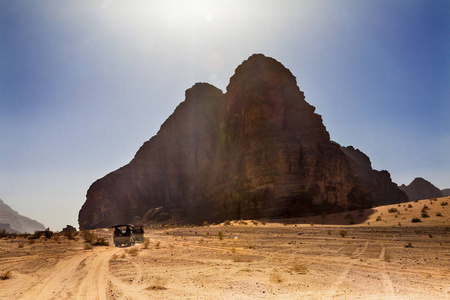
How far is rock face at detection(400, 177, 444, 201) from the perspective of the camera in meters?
137

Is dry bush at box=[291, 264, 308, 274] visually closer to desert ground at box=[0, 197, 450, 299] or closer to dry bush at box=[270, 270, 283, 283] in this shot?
desert ground at box=[0, 197, 450, 299]

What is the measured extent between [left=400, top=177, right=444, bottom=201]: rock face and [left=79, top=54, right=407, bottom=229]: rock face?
39.7 meters

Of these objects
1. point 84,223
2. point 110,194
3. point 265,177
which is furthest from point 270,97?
point 84,223

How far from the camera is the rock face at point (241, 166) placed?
50594 millimetres

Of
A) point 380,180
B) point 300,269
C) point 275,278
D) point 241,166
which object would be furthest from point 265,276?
point 380,180

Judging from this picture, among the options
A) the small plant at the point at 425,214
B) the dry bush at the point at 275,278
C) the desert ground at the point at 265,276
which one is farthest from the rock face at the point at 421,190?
the dry bush at the point at 275,278

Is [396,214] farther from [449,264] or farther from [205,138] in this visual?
[205,138]

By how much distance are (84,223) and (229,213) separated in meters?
75.7

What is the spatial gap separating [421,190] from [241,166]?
423 feet

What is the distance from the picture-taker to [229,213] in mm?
59688

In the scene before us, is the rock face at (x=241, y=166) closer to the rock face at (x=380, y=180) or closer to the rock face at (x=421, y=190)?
the rock face at (x=380, y=180)

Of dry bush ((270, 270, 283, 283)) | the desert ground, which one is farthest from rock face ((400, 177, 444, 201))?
dry bush ((270, 270, 283, 283))

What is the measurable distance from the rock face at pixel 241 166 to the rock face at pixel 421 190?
3967 cm

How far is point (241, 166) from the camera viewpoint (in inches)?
2356
